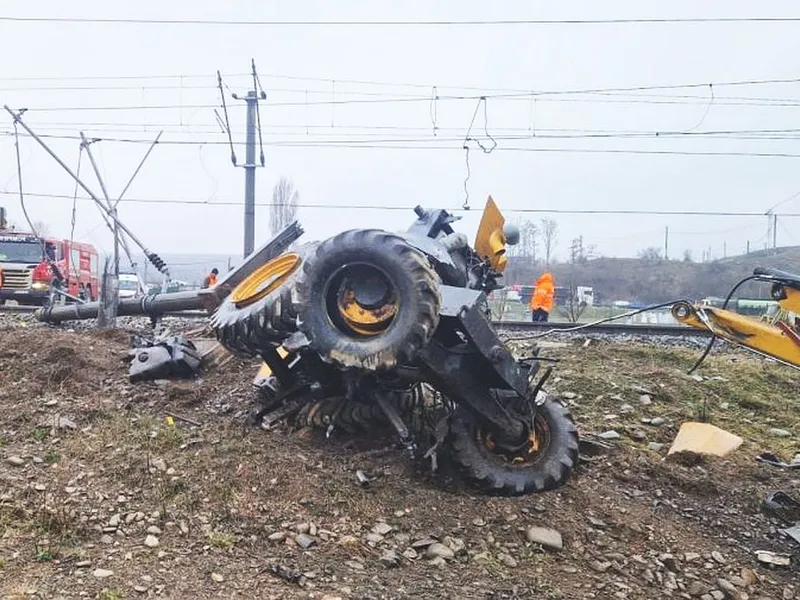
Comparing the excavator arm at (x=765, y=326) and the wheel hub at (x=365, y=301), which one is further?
the wheel hub at (x=365, y=301)

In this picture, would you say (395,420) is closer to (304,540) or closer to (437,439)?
(437,439)

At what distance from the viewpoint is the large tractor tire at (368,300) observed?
411 cm

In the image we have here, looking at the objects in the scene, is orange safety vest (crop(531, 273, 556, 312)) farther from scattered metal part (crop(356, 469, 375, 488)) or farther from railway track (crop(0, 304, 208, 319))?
scattered metal part (crop(356, 469, 375, 488))

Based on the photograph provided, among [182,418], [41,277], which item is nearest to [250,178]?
[41,277]

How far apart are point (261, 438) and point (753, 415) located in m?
4.77

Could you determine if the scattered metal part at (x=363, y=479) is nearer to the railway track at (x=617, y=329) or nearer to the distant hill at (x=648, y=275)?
the railway track at (x=617, y=329)

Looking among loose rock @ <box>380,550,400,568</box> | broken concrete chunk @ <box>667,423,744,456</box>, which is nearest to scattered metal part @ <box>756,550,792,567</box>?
broken concrete chunk @ <box>667,423,744,456</box>

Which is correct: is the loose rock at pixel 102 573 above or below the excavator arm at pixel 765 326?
below

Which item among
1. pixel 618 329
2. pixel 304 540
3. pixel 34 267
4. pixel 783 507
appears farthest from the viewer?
pixel 34 267

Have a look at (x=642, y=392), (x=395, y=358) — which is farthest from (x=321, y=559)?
(x=642, y=392)

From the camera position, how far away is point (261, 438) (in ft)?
17.0

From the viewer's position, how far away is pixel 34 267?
60.7ft

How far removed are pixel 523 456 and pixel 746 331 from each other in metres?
1.63

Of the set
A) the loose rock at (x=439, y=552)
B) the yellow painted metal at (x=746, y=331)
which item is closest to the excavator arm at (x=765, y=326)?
the yellow painted metal at (x=746, y=331)
